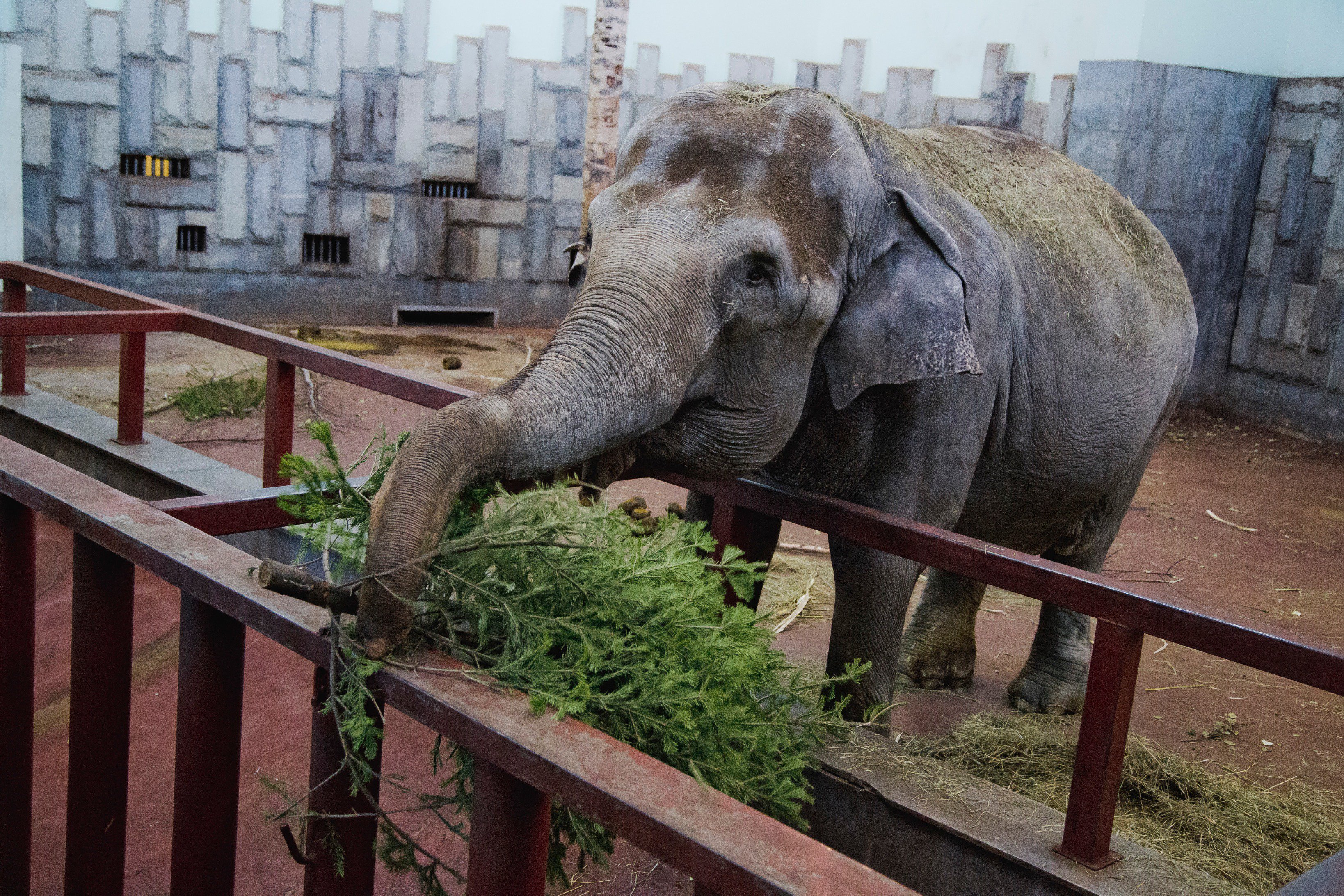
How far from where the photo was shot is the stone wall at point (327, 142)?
10680 mm

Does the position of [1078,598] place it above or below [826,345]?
below

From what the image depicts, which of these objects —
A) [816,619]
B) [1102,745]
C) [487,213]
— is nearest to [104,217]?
[487,213]

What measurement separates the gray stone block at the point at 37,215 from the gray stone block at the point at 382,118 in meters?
2.88

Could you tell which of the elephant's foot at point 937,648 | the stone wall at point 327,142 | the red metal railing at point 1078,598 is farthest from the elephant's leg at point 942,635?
the stone wall at point 327,142

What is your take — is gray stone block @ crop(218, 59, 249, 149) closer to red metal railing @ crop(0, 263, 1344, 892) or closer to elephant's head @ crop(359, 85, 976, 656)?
red metal railing @ crop(0, 263, 1344, 892)

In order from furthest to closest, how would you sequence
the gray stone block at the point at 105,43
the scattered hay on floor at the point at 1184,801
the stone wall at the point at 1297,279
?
the gray stone block at the point at 105,43
the stone wall at the point at 1297,279
the scattered hay on floor at the point at 1184,801

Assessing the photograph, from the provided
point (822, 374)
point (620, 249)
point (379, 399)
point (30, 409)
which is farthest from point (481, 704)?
point (379, 399)

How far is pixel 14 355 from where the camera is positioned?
6090mm

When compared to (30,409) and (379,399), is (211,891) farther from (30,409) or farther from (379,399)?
(379,399)

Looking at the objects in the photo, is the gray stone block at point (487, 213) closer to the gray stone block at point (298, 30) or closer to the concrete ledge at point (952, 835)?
the gray stone block at point (298, 30)

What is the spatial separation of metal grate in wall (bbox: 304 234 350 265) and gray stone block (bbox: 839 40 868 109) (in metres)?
4.98

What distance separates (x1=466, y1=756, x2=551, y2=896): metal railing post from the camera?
1484 mm

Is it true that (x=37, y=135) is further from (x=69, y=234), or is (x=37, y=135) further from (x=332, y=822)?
(x=332, y=822)

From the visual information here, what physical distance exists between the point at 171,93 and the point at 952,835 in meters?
10.6
